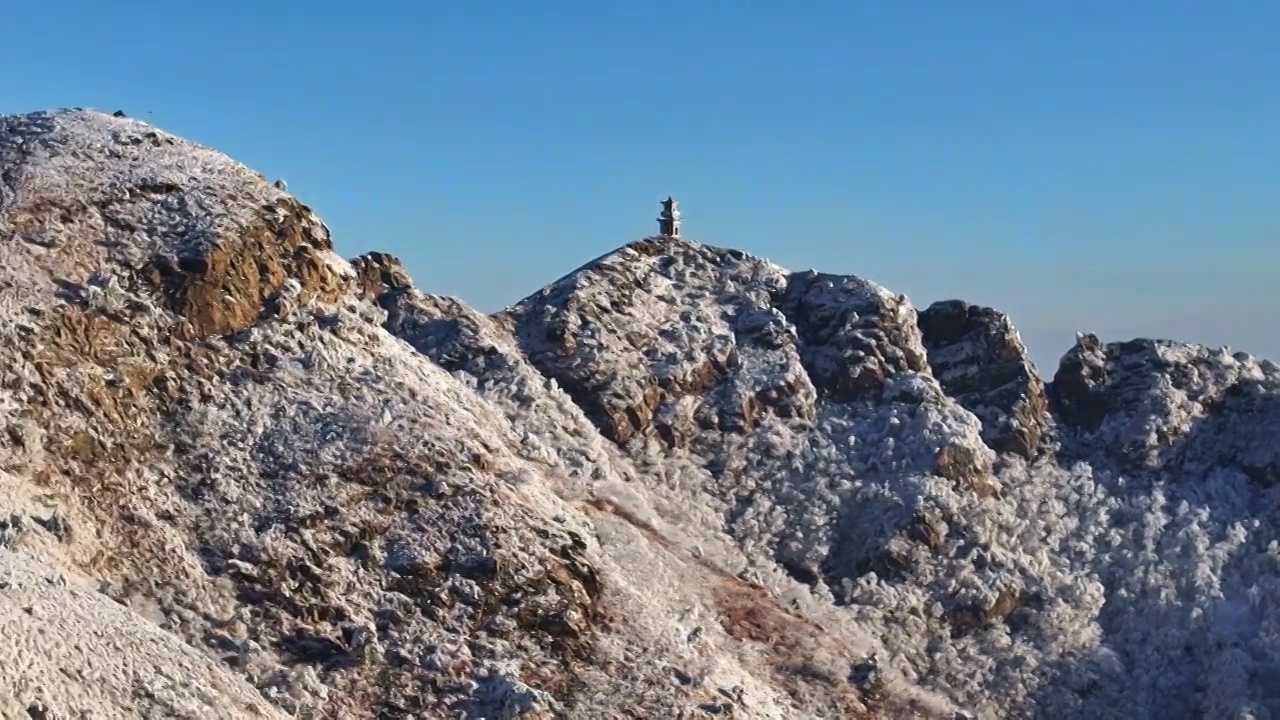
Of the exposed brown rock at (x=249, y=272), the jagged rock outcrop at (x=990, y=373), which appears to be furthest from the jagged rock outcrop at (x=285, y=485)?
the jagged rock outcrop at (x=990, y=373)

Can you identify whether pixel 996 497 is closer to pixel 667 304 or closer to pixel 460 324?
pixel 667 304

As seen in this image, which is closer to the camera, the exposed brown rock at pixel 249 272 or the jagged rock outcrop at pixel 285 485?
the jagged rock outcrop at pixel 285 485

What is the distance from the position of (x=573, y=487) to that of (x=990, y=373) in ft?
65.9

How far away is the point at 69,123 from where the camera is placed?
43219 millimetres

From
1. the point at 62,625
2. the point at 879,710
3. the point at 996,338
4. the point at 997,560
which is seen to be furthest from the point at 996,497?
the point at 62,625

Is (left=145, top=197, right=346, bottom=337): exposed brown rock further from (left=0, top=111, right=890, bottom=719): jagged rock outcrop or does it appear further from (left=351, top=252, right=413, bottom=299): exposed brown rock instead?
(left=351, top=252, right=413, bottom=299): exposed brown rock

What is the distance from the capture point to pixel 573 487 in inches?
1641

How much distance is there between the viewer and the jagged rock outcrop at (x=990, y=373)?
167ft

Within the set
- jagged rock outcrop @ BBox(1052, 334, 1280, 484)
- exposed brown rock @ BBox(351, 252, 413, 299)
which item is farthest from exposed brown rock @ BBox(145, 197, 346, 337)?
jagged rock outcrop @ BBox(1052, 334, 1280, 484)

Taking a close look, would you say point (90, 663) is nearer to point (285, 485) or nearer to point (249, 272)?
point (285, 485)

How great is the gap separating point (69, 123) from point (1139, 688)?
37887mm

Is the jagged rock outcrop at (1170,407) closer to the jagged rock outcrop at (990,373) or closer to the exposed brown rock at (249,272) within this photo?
the jagged rock outcrop at (990,373)

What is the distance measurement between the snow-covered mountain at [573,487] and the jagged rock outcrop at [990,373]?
0.15 meters

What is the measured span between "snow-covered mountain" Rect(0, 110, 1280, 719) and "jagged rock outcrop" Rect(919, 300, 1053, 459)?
0.49 ft
